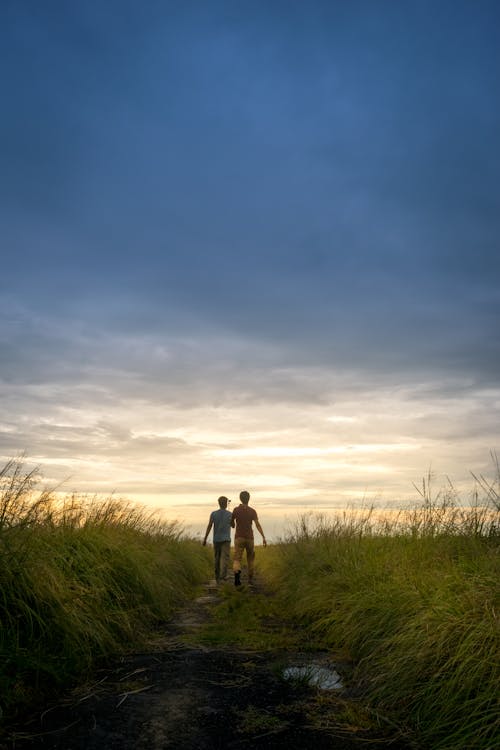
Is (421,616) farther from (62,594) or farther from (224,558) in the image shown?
(224,558)

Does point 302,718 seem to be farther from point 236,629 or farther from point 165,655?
point 236,629

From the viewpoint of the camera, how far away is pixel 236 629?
26.2 feet

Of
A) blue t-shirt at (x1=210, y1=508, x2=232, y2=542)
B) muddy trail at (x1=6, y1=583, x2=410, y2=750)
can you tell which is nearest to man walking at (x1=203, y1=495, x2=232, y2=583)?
blue t-shirt at (x1=210, y1=508, x2=232, y2=542)

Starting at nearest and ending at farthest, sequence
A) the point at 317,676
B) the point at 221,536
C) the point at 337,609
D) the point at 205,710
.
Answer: the point at 205,710 < the point at 317,676 < the point at 337,609 < the point at 221,536

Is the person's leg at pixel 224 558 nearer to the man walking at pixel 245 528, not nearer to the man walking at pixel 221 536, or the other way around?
the man walking at pixel 221 536

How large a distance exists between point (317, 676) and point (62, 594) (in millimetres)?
2628

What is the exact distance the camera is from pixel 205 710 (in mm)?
Answer: 4574

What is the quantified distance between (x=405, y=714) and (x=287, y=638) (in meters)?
3.14

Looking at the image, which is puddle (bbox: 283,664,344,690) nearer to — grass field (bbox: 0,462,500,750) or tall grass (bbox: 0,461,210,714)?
grass field (bbox: 0,462,500,750)

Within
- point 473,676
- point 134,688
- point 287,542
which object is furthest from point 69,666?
point 287,542

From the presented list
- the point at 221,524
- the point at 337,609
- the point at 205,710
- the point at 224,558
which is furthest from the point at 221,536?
the point at 205,710

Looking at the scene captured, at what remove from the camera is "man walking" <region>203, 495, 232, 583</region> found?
15273mm

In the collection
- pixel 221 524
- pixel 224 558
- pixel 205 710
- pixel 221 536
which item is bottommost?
pixel 205 710

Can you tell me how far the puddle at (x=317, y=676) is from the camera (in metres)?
5.27
